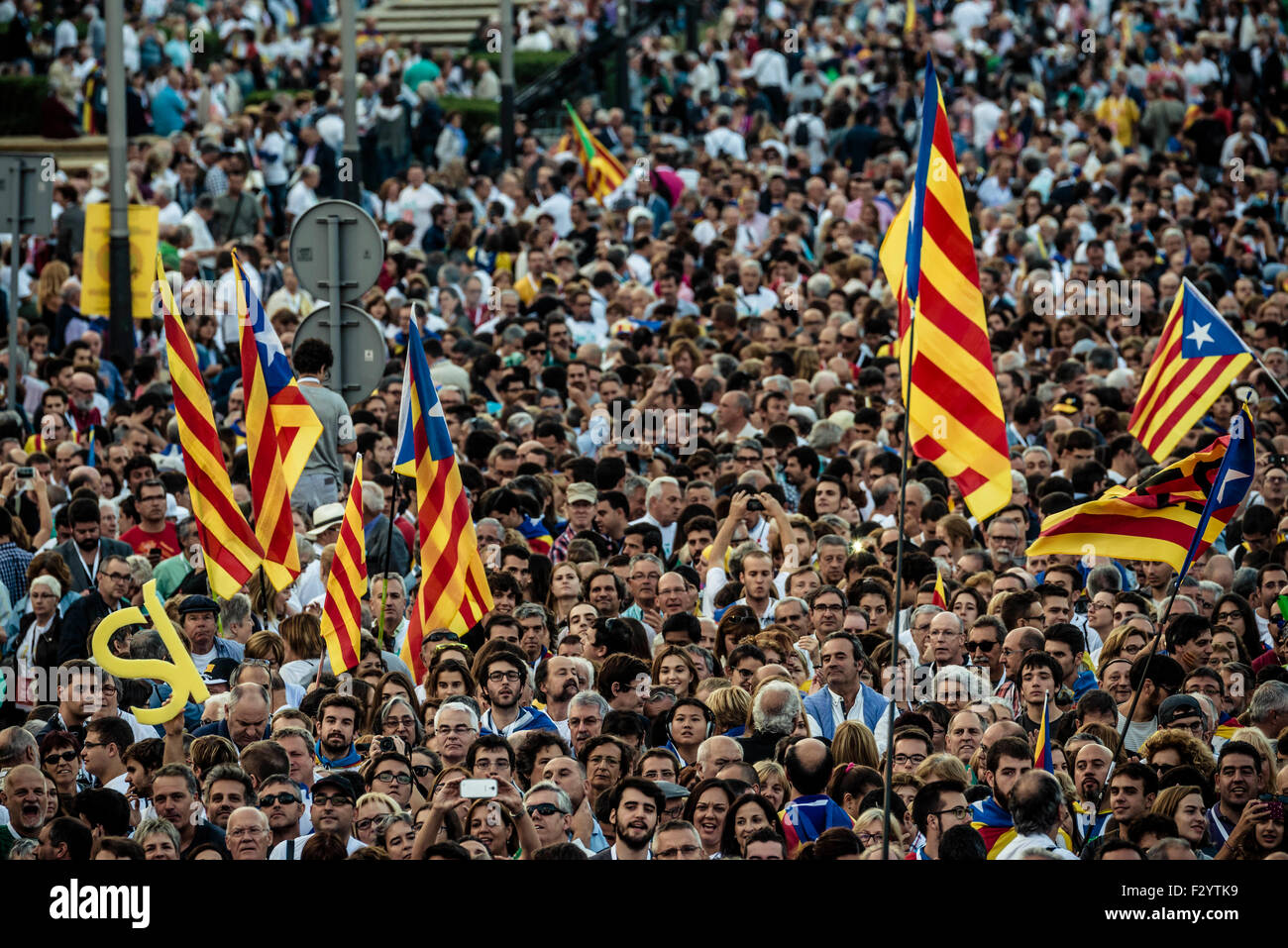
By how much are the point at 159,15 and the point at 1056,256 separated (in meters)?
16.3

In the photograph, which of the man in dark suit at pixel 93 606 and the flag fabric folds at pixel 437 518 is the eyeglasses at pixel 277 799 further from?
the man in dark suit at pixel 93 606

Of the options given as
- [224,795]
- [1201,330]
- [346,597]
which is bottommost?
[224,795]

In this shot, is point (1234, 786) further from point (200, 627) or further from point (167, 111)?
point (167, 111)

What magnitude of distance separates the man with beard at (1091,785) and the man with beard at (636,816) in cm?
195

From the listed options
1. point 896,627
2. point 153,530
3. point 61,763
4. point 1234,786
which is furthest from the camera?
point 153,530

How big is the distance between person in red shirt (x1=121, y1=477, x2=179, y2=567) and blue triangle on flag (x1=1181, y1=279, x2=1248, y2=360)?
6382 millimetres

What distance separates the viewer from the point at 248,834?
28.9ft

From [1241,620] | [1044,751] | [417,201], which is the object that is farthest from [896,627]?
[417,201]

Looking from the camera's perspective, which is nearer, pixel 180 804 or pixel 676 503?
pixel 180 804

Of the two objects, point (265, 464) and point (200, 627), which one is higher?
point (265, 464)

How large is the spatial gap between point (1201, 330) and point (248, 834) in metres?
6.53

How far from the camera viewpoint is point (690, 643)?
11.4m

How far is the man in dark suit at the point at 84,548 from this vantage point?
519 inches
